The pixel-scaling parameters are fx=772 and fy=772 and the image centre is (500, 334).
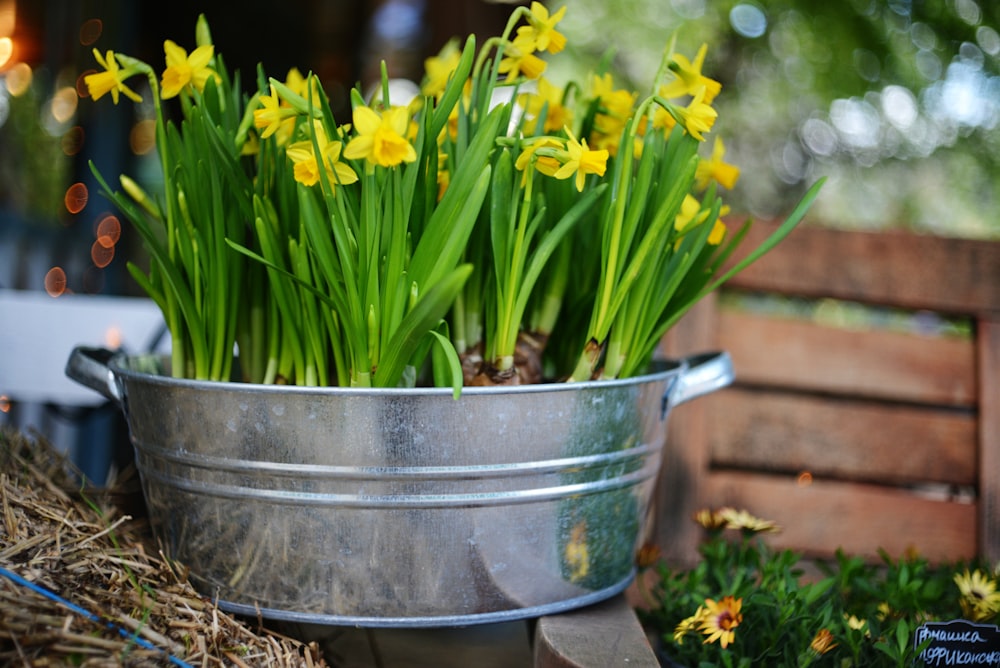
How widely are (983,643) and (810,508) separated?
1.86ft

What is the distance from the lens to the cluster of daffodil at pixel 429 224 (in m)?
0.57

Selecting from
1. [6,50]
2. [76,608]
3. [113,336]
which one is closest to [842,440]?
[76,608]

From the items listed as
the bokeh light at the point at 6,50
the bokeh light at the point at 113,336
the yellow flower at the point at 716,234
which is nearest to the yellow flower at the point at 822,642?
the yellow flower at the point at 716,234

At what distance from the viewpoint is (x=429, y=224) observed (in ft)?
1.86

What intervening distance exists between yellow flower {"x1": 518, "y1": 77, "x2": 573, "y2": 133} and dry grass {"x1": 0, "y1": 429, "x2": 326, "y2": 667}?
0.51 m

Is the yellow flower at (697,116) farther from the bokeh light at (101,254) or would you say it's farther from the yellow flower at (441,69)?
the bokeh light at (101,254)

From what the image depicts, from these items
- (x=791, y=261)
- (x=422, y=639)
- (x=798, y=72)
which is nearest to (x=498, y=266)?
(x=422, y=639)

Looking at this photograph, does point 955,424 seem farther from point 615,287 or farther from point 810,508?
point 615,287

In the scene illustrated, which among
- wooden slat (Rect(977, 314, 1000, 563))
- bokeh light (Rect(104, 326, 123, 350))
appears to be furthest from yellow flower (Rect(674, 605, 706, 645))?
bokeh light (Rect(104, 326, 123, 350))

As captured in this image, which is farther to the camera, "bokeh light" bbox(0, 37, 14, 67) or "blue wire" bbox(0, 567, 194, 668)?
"bokeh light" bbox(0, 37, 14, 67)

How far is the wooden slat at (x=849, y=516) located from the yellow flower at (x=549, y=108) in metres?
0.65

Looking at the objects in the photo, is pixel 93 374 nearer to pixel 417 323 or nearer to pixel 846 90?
pixel 417 323

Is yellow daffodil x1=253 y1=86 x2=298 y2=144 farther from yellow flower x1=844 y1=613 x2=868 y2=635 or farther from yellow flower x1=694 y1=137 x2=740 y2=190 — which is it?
yellow flower x1=844 y1=613 x2=868 y2=635

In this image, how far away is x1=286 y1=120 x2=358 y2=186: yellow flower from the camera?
0.55 metres
